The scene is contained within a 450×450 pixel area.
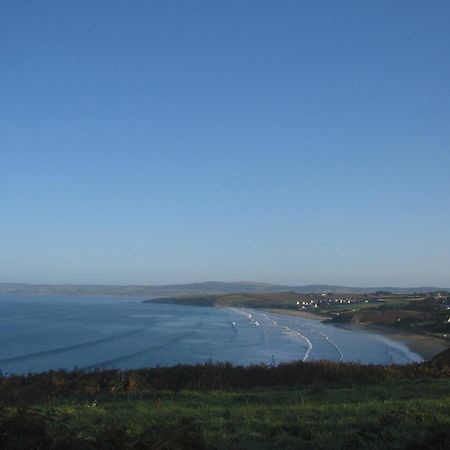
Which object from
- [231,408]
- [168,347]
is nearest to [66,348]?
[168,347]

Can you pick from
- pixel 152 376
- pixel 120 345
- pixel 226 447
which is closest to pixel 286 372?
pixel 152 376

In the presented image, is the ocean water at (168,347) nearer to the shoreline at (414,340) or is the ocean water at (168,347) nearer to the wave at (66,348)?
the wave at (66,348)

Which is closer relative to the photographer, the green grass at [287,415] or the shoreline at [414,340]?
the green grass at [287,415]

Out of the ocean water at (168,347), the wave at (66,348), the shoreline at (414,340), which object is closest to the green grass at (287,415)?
the ocean water at (168,347)

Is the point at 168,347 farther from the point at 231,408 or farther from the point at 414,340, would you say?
the point at 231,408

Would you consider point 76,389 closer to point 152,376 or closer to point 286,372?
point 152,376

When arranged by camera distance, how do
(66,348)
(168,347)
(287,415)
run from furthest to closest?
(168,347) < (66,348) < (287,415)

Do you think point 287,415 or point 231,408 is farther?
point 231,408
